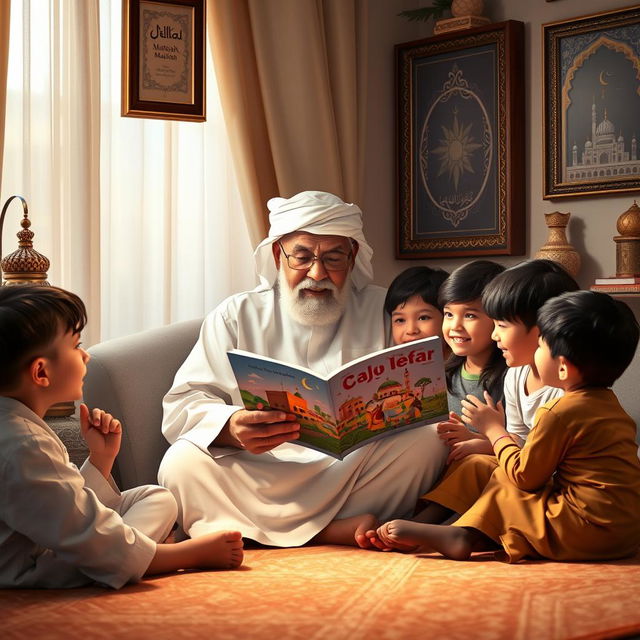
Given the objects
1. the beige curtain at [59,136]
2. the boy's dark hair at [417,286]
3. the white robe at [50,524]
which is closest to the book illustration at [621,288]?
the boy's dark hair at [417,286]

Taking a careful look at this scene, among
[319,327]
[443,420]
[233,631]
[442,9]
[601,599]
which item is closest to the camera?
[233,631]

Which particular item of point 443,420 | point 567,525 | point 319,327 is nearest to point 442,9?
point 319,327

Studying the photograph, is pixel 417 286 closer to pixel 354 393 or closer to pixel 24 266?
pixel 354 393

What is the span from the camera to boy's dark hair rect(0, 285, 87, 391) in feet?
8.48

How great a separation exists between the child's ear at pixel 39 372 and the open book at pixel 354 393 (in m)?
0.55

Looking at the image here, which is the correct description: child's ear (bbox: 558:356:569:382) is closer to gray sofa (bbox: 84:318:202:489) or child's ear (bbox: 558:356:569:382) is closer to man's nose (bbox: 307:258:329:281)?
man's nose (bbox: 307:258:329:281)

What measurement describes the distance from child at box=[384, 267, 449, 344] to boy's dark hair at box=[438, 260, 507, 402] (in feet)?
0.29

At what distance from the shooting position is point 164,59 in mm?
4469

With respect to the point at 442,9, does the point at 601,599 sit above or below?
below

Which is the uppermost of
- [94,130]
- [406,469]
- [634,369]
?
[94,130]

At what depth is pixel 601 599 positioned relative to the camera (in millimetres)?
2443

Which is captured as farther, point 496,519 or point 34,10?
point 34,10

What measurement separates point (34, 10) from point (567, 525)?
2.96 m

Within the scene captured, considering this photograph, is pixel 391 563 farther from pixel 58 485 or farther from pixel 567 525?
pixel 58 485
